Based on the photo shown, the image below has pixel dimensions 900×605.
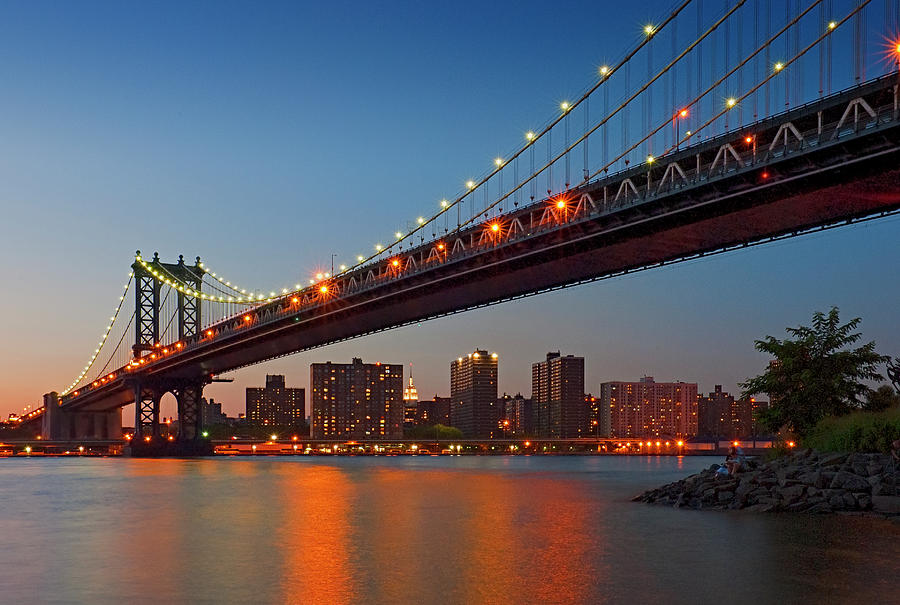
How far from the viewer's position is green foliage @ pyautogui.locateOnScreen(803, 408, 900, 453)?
27141 millimetres

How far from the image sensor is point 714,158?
1570 inches

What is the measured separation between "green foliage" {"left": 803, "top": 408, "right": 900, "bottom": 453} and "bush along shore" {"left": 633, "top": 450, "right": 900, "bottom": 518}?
0.92m

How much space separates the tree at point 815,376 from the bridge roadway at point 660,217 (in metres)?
5.57

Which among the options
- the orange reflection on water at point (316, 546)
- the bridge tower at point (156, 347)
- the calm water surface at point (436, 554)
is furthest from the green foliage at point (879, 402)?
the bridge tower at point (156, 347)

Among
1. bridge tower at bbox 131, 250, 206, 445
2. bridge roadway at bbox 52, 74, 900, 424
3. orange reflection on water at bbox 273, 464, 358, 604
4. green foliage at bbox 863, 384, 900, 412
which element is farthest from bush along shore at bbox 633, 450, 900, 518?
bridge tower at bbox 131, 250, 206, 445

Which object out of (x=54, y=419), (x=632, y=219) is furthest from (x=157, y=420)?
(x=632, y=219)

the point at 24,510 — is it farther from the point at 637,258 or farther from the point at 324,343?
the point at 324,343

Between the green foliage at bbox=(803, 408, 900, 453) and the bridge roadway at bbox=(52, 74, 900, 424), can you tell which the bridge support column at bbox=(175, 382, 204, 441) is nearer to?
the bridge roadway at bbox=(52, 74, 900, 424)


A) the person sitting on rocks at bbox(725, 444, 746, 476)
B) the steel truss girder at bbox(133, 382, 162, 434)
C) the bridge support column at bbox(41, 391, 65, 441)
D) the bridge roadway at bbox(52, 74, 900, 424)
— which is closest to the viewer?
the person sitting on rocks at bbox(725, 444, 746, 476)

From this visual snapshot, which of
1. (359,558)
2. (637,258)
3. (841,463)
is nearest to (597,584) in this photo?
(359,558)

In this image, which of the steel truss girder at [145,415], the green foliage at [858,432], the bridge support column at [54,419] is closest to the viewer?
the green foliage at [858,432]

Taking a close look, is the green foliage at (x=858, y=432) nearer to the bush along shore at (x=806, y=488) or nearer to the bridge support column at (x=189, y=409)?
the bush along shore at (x=806, y=488)

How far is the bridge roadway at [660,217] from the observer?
3344 cm

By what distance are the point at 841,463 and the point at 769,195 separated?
14077 mm
